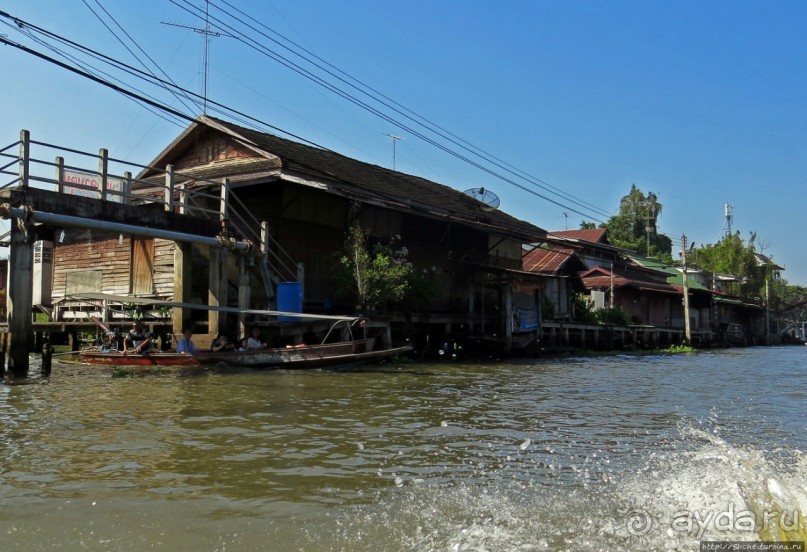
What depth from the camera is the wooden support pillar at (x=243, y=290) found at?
16.5 metres

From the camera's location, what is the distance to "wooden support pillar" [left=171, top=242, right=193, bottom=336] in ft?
53.8

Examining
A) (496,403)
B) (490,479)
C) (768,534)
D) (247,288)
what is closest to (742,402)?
(496,403)

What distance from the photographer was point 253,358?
14797 millimetres

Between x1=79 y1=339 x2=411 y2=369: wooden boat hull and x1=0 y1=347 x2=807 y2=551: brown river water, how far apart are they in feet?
10.5

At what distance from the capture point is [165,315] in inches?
710

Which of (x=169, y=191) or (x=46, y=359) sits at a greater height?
(x=169, y=191)

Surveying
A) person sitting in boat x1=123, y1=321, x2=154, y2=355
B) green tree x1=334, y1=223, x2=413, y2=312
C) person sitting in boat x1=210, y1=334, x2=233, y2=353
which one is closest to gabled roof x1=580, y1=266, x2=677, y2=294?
green tree x1=334, y1=223, x2=413, y2=312

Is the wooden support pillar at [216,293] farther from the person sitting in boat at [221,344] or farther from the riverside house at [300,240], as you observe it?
the person sitting in boat at [221,344]

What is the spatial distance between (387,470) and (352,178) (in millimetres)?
16804

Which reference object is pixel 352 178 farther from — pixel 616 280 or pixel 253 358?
pixel 616 280

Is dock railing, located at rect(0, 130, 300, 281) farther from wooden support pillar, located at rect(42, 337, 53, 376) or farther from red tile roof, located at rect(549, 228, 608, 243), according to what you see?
red tile roof, located at rect(549, 228, 608, 243)

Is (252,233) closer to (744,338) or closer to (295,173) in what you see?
(295,173)

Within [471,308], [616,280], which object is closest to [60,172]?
[471,308]

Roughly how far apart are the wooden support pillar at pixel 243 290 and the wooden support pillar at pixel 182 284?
1.24m
